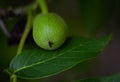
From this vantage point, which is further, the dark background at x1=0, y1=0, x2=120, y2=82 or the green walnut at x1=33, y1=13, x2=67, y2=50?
the dark background at x1=0, y1=0, x2=120, y2=82

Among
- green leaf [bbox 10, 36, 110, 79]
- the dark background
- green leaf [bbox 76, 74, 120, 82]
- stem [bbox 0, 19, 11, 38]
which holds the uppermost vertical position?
green leaf [bbox 10, 36, 110, 79]

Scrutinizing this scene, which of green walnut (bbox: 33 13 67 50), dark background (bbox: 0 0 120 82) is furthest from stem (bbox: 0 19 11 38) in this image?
green walnut (bbox: 33 13 67 50)

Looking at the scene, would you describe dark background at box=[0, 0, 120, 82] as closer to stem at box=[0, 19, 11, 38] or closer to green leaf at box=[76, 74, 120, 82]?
→ stem at box=[0, 19, 11, 38]

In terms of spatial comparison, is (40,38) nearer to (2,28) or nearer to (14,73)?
(14,73)

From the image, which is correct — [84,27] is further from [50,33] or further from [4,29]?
[50,33]

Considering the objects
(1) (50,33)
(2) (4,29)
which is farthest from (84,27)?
(1) (50,33)

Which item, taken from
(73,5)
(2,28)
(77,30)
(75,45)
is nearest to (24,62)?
(75,45)
